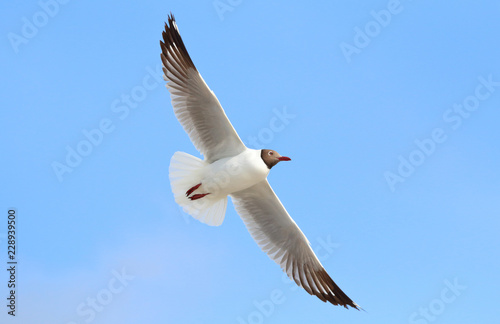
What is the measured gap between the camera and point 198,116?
21.3 feet

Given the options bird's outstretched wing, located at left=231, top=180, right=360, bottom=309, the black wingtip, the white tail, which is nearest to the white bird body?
the white tail

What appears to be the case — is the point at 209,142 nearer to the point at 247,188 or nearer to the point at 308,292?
the point at 247,188

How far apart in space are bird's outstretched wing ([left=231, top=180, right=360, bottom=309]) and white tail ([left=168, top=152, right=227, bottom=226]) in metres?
0.35

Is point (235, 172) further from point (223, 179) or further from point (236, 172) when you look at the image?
point (223, 179)

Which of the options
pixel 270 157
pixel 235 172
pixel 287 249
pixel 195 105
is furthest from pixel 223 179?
pixel 287 249

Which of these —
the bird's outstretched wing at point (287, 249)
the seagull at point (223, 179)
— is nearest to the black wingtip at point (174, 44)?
the seagull at point (223, 179)

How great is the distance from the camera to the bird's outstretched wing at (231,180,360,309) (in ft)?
23.1

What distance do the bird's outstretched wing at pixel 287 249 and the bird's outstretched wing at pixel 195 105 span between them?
848 millimetres

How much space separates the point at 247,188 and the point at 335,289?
1.95m

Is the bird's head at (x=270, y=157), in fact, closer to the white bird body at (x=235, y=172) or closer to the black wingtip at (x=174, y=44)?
the white bird body at (x=235, y=172)

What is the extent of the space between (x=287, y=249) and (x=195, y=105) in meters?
2.46

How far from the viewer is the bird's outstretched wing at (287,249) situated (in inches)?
278

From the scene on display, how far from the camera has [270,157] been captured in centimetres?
650

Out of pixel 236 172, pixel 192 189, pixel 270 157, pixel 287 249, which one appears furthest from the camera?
pixel 287 249
